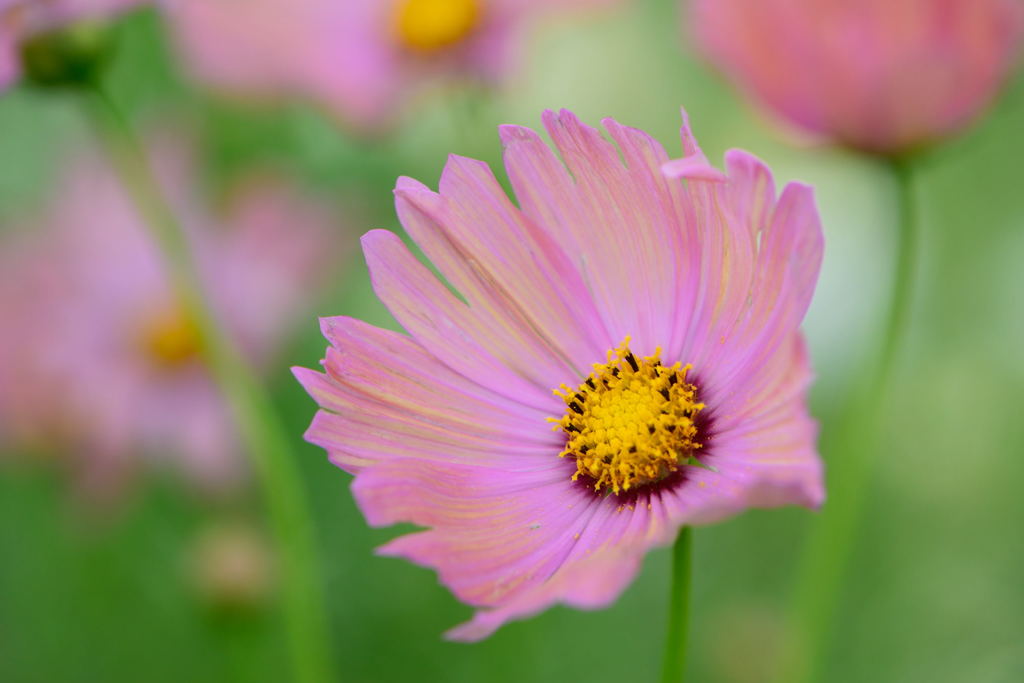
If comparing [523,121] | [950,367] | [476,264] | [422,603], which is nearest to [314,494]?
[422,603]

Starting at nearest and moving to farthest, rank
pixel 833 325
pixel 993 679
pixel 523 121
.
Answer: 1. pixel 993 679
2. pixel 833 325
3. pixel 523 121

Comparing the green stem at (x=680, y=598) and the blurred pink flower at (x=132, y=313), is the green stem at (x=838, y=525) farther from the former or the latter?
the blurred pink flower at (x=132, y=313)

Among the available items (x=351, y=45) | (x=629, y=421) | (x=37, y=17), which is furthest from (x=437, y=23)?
(x=629, y=421)

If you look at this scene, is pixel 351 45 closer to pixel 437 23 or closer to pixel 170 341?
pixel 437 23

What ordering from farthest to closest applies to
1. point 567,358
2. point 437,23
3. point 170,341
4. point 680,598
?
point 170,341 → point 437,23 → point 567,358 → point 680,598

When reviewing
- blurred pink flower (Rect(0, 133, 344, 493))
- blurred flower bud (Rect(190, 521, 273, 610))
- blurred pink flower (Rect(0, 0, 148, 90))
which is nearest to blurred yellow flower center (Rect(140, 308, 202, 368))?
blurred pink flower (Rect(0, 133, 344, 493))

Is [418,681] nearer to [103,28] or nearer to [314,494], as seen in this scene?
[314,494]

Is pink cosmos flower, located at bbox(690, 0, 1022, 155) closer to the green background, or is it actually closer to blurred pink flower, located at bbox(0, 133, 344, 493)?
the green background
